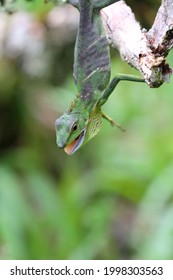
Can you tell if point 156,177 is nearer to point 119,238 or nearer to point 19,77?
point 119,238

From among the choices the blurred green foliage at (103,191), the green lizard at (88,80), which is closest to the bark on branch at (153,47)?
the green lizard at (88,80)

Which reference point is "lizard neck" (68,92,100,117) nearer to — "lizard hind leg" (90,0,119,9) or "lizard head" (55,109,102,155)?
"lizard head" (55,109,102,155)

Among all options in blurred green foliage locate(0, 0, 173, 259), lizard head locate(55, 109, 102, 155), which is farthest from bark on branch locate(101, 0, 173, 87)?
blurred green foliage locate(0, 0, 173, 259)

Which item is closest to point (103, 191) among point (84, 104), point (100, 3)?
point (84, 104)

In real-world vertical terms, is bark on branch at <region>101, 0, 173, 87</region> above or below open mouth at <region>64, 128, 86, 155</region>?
Answer: above

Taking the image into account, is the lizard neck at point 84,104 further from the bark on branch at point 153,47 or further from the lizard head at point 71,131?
the bark on branch at point 153,47
